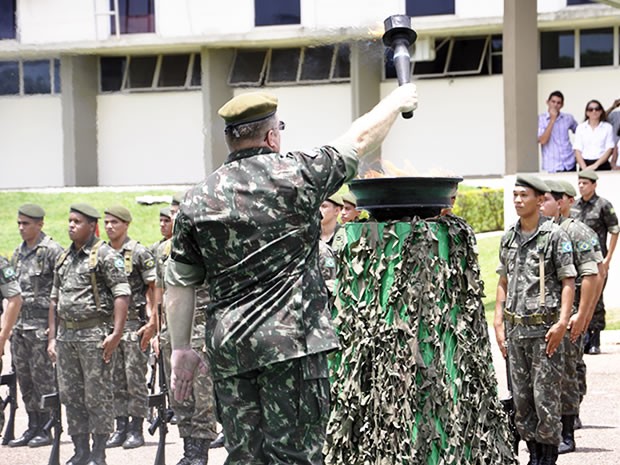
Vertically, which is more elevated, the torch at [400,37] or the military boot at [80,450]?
the torch at [400,37]

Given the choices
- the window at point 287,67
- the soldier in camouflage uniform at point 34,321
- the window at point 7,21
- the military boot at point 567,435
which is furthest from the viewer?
the window at point 7,21

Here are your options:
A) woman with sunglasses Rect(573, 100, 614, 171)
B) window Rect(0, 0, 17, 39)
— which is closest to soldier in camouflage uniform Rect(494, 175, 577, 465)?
woman with sunglasses Rect(573, 100, 614, 171)

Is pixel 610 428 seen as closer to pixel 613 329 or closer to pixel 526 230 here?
pixel 526 230

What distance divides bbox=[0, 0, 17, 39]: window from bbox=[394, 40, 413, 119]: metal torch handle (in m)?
31.0

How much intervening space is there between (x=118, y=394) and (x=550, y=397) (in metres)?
4.39

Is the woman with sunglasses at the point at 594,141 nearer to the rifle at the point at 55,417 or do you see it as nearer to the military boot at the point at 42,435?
the military boot at the point at 42,435

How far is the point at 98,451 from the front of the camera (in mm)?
9984

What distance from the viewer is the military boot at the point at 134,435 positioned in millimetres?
11164

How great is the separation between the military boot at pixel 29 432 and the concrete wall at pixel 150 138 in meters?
23.2

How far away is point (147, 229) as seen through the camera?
27.7 metres

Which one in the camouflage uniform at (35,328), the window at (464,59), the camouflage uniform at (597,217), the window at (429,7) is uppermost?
the window at (429,7)

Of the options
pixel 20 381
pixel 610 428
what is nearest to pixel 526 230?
pixel 610 428

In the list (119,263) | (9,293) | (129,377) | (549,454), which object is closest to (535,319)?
(549,454)

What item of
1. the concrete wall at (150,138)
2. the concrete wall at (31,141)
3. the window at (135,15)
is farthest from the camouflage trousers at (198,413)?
the concrete wall at (31,141)
